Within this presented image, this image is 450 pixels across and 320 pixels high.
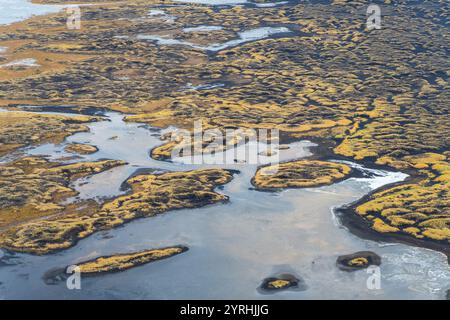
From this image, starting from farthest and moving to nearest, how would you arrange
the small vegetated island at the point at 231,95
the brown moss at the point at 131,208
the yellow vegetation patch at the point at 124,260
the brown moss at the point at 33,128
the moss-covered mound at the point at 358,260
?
the brown moss at the point at 33,128, the small vegetated island at the point at 231,95, the brown moss at the point at 131,208, the moss-covered mound at the point at 358,260, the yellow vegetation patch at the point at 124,260

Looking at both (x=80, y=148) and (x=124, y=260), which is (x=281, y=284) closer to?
(x=124, y=260)

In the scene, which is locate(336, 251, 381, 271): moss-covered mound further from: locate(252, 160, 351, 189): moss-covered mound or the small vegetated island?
locate(252, 160, 351, 189): moss-covered mound

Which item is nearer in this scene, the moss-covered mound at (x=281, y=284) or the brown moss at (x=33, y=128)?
the moss-covered mound at (x=281, y=284)

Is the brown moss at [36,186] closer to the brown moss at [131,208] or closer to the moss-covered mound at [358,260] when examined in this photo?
the brown moss at [131,208]

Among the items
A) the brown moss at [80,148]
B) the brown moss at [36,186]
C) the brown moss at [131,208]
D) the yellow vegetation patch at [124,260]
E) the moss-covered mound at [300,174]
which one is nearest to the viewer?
the yellow vegetation patch at [124,260]

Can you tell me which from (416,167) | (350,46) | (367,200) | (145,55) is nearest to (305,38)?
(350,46)

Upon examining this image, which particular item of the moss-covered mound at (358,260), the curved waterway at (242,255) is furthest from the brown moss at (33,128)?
the moss-covered mound at (358,260)
